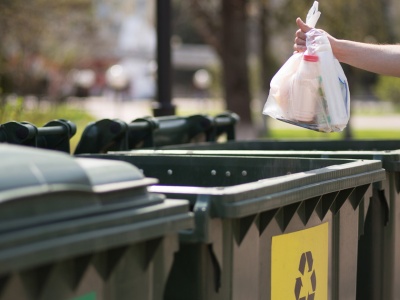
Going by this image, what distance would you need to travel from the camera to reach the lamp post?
29.7 ft

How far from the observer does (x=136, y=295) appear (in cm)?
281

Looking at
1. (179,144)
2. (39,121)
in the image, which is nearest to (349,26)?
(39,121)

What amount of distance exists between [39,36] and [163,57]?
18.0 m

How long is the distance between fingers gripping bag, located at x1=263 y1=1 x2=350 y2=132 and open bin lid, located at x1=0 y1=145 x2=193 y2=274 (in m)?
1.64

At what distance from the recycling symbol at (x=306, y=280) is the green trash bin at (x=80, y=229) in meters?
0.95

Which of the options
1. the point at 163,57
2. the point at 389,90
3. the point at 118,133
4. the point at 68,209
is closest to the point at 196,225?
the point at 68,209

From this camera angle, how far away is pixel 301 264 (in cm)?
371

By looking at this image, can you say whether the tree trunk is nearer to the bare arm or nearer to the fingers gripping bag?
the bare arm

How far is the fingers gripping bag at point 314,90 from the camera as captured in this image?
4.24m

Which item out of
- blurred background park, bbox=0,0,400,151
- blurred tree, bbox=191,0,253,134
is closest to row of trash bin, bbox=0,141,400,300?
blurred background park, bbox=0,0,400,151

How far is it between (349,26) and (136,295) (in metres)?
19.8

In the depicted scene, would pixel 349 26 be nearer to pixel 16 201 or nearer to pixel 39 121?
pixel 39 121

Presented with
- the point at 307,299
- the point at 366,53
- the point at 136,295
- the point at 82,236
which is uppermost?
the point at 366,53

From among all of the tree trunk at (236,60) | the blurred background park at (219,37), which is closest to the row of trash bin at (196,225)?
the blurred background park at (219,37)
